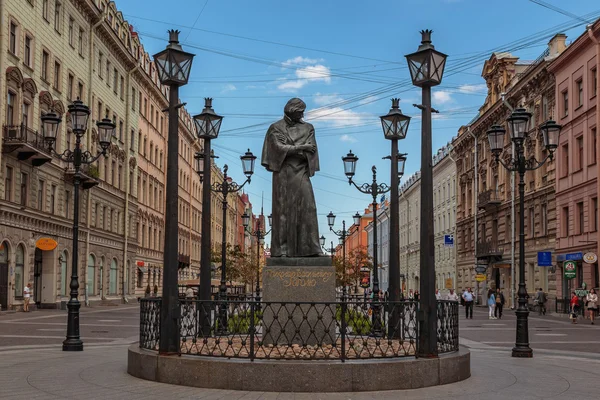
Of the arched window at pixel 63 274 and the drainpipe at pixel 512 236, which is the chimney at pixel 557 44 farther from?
the arched window at pixel 63 274

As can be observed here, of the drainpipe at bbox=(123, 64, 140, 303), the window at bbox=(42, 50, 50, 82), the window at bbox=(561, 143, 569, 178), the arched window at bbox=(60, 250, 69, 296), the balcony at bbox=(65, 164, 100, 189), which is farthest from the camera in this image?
the drainpipe at bbox=(123, 64, 140, 303)

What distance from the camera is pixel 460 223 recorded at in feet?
213

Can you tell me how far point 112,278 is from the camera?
5081 cm

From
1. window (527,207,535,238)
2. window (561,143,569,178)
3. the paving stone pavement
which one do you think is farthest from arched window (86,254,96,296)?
the paving stone pavement

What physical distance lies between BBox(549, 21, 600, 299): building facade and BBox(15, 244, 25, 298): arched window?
84.1ft

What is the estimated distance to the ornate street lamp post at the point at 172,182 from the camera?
1092 centimetres

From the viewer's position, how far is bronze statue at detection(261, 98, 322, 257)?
12.9 meters

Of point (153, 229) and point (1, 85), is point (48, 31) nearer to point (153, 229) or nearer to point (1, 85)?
point (1, 85)

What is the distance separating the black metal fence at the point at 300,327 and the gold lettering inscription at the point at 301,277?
27.3 inches

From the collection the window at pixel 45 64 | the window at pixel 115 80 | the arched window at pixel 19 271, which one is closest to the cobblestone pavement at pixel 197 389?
the arched window at pixel 19 271

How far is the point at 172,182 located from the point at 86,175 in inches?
1274

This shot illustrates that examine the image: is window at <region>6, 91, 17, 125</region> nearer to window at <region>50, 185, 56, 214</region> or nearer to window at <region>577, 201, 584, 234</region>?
window at <region>50, 185, 56, 214</region>

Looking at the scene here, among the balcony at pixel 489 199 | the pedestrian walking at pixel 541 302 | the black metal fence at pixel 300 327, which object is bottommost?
the pedestrian walking at pixel 541 302

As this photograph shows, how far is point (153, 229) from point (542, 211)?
31.9 metres
